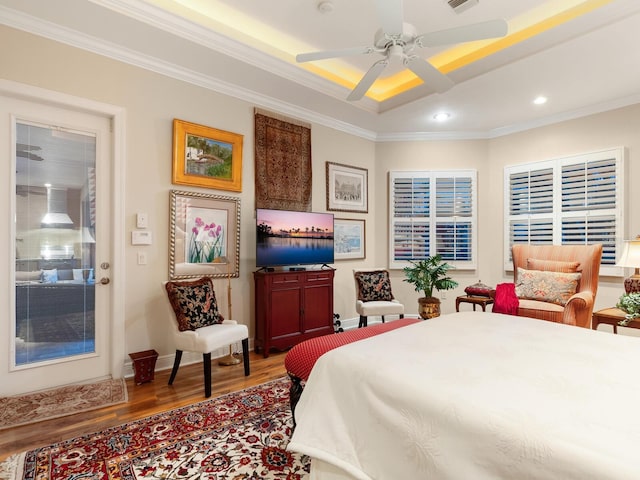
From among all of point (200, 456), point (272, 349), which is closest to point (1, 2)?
point (200, 456)

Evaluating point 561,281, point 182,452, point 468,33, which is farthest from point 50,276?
point 561,281

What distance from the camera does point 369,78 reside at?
284 centimetres

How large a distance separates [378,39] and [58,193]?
277 centimetres

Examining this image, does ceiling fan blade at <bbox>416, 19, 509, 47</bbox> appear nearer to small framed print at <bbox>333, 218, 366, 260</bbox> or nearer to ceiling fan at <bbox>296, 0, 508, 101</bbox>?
ceiling fan at <bbox>296, 0, 508, 101</bbox>

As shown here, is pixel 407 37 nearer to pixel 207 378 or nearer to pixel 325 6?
pixel 325 6

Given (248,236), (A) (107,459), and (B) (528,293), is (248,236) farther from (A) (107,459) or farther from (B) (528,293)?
(B) (528,293)

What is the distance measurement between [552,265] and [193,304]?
380 cm

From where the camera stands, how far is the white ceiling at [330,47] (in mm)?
2664

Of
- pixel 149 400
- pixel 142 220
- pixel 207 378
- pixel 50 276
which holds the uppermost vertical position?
pixel 142 220

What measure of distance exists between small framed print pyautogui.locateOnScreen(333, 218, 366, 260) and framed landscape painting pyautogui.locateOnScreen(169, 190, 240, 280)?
1.52 metres

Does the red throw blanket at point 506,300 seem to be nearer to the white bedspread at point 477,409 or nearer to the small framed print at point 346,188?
the white bedspread at point 477,409

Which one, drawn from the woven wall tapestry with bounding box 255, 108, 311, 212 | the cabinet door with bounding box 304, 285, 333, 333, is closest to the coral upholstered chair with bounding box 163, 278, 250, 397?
the cabinet door with bounding box 304, 285, 333, 333

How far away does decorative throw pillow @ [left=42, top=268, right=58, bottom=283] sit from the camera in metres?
2.78

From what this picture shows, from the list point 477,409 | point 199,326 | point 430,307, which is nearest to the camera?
point 477,409
